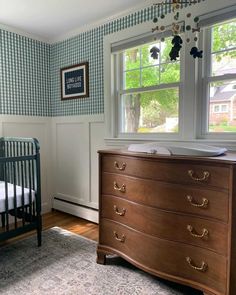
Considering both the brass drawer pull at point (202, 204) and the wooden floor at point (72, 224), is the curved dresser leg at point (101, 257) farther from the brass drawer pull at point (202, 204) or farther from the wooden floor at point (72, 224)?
the brass drawer pull at point (202, 204)

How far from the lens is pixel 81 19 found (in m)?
2.51

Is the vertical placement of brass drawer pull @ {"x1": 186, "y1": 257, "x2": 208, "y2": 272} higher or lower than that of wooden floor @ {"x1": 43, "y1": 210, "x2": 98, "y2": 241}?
higher

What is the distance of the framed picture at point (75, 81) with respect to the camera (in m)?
2.72

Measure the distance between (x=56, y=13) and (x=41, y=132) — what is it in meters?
1.39

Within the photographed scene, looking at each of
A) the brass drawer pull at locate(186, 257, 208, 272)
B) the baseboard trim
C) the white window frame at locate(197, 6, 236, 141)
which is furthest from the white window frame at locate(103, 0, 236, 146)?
the baseboard trim

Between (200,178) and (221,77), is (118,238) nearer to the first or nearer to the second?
(200,178)

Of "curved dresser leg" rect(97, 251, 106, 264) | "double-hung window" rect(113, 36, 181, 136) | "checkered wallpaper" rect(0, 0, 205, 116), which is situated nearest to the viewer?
"curved dresser leg" rect(97, 251, 106, 264)

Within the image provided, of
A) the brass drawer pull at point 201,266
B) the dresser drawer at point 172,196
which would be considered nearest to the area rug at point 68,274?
the brass drawer pull at point 201,266

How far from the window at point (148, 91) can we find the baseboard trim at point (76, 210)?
3.43 ft

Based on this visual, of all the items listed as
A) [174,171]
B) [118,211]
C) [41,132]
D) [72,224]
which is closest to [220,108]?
[174,171]

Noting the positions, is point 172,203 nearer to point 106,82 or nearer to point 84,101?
point 106,82

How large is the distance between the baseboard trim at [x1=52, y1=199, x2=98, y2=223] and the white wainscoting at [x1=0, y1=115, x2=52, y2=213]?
120mm

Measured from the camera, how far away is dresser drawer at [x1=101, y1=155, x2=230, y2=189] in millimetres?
1307

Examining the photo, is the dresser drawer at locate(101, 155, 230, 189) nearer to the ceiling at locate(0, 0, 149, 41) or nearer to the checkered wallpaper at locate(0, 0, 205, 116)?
the checkered wallpaper at locate(0, 0, 205, 116)
